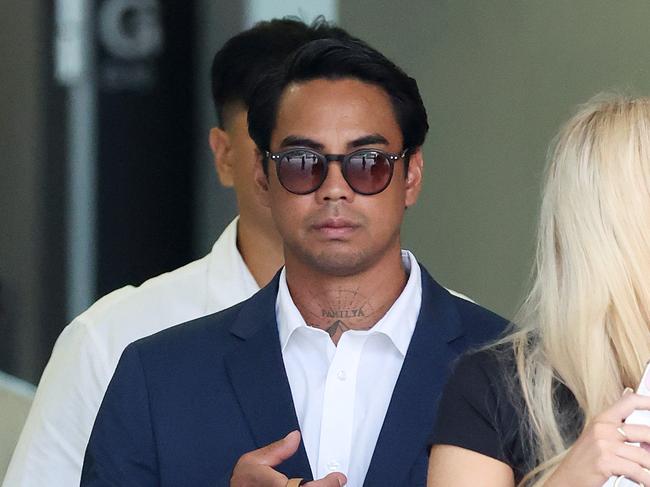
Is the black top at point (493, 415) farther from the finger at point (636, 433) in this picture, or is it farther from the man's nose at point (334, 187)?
the man's nose at point (334, 187)

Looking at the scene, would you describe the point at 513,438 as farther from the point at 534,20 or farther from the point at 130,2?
the point at 130,2

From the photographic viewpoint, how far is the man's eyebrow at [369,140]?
3516mm

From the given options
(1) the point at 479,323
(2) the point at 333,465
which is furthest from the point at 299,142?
(2) the point at 333,465

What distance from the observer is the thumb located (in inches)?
118

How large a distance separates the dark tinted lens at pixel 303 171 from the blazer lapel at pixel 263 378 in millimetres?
254

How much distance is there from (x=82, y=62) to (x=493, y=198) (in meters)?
1.43

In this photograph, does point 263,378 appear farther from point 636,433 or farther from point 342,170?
point 636,433

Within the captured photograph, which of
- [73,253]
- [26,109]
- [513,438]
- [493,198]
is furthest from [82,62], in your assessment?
[513,438]

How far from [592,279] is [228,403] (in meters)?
1.08

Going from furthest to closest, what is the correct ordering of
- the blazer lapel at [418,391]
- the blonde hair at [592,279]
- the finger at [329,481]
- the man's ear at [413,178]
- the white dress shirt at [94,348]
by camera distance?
the white dress shirt at [94,348] → the man's ear at [413,178] → the blazer lapel at [418,391] → the finger at [329,481] → the blonde hair at [592,279]

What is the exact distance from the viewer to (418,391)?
11.0ft

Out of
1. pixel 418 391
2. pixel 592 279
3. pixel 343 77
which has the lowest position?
pixel 418 391

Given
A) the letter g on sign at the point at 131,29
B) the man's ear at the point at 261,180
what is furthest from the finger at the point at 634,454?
the letter g on sign at the point at 131,29

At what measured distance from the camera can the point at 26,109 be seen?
18.2ft
